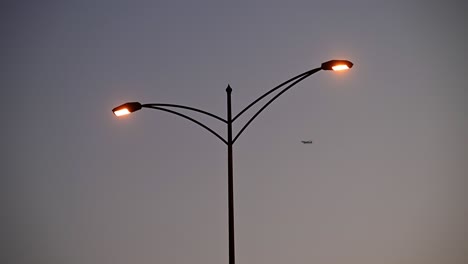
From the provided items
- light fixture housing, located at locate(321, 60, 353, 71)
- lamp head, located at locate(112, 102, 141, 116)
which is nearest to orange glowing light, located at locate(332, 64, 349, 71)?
light fixture housing, located at locate(321, 60, 353, 71)

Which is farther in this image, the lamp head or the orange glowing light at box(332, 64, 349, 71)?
the lamp head

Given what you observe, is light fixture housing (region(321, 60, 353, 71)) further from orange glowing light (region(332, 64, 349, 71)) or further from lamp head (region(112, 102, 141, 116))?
lamp head (region(112, 102, 141, 116))

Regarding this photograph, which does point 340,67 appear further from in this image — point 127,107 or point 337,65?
point 127,107

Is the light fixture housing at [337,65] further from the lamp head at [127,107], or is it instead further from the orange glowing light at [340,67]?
the lamp head at [127,107]

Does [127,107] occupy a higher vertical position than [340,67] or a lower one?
lower

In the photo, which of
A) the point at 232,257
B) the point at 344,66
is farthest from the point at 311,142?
the point at 232,257

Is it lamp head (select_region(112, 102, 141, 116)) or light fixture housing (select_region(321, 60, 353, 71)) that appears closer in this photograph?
light fixture housing (select_region(321, 60, 353, 71))

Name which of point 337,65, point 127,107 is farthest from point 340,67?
point 127,107

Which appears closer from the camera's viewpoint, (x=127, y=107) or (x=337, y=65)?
(x=337, y=65)

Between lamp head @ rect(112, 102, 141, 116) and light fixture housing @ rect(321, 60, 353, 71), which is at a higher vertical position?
light fixture housing @ rect(321, 60, 353, 71)

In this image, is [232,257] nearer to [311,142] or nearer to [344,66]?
[344,66]

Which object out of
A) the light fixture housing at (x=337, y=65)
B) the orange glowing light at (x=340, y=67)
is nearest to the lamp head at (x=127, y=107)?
the light fixture housing at (x=337, y=65)

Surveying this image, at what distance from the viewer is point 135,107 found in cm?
627

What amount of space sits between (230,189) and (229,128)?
0.86 metres
